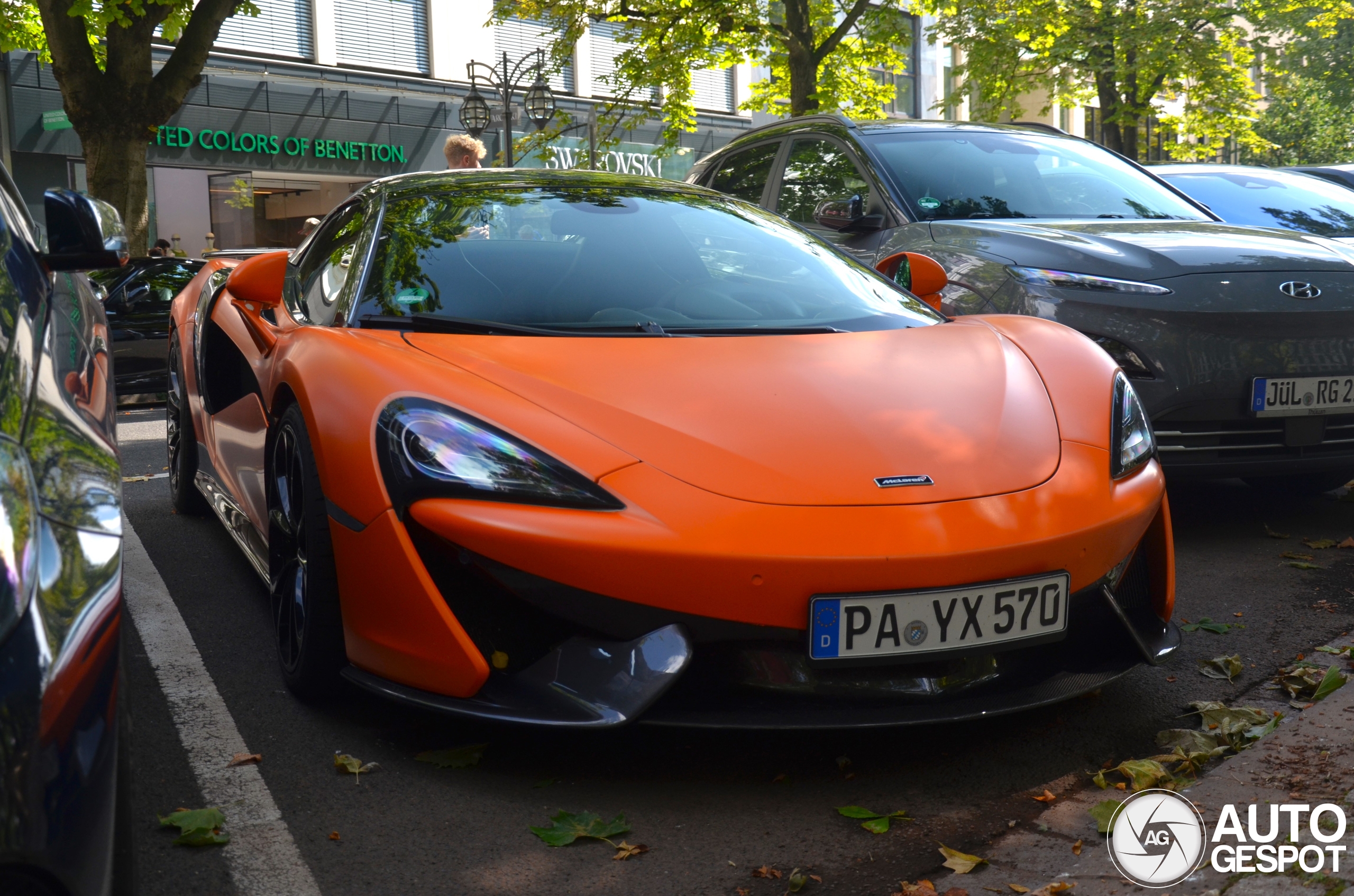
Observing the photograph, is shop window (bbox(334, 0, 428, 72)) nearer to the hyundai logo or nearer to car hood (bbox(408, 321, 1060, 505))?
Result: the hyundai logo

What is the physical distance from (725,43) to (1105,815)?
1712cm

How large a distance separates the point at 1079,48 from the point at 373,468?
71.5ft

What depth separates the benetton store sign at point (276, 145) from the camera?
73.9ft

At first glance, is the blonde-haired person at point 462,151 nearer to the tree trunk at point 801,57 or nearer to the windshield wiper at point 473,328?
the windshield wiper at point 473,328

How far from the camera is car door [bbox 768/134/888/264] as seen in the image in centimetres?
577

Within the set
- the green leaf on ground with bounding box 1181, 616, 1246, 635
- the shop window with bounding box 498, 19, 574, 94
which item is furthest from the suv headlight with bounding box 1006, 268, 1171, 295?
the shop window with bounding box 498, 19, 574, 94

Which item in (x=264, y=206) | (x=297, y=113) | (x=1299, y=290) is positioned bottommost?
(x=1299, y=290)

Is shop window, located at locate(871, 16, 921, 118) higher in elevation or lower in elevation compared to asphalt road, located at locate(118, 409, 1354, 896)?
higher

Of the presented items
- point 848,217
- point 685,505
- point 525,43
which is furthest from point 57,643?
point 525,43

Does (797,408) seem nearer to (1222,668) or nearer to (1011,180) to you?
(1222,668)

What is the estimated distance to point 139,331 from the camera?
29.8ft

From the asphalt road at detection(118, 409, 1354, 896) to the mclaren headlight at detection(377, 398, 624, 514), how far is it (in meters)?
0.48

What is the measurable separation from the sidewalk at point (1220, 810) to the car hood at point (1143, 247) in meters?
2.02

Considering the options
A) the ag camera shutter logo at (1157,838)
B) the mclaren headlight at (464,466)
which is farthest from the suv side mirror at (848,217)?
the ag camera shutter logo at (1157,838)
